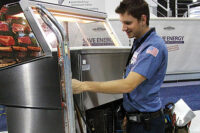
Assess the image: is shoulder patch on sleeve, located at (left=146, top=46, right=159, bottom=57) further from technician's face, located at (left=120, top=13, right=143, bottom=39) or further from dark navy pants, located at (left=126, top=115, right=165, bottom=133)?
dark navy pants, located at (left=126, top=115, right=165, bottom=133)

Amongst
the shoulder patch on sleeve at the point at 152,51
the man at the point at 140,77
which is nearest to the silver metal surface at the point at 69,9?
the man at the point at 140,77

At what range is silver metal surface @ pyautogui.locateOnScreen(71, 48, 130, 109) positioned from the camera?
5.15ft

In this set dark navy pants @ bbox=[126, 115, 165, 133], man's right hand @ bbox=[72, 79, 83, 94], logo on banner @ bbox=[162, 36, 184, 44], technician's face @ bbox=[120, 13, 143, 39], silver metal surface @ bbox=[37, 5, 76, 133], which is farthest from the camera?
logo on banner @ bbox=[162, 36, 184, 44]

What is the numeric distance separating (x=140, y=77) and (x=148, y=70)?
7cm

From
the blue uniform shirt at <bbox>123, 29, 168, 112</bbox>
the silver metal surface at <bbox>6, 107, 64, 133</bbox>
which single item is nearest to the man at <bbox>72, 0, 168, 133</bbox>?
the blue uniform shirt at <bbox>123, 29, 168, 112</bbox>

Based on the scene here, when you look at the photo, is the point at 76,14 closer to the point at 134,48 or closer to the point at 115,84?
the point at 134,48

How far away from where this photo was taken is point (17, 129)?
165 centimetres

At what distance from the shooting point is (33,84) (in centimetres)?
151

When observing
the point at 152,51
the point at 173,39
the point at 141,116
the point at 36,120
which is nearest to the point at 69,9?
the point at 152,51

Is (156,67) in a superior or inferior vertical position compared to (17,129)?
superior

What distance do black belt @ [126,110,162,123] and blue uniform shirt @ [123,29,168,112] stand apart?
25 millimetres

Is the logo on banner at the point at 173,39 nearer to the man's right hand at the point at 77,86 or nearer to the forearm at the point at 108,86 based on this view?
the forearm at the point at 108,86

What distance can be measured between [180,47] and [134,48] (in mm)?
4745

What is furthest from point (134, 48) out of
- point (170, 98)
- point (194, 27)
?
point (194, 27)
